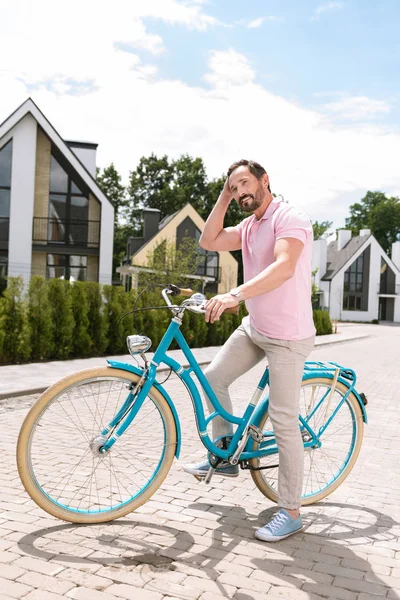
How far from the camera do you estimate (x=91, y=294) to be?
15.0 m

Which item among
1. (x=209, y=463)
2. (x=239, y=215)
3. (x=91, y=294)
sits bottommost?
(x=209, y=463)

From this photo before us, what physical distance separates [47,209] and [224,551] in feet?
90.7

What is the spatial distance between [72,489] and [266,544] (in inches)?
49.4

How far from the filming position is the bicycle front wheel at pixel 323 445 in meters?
4.15

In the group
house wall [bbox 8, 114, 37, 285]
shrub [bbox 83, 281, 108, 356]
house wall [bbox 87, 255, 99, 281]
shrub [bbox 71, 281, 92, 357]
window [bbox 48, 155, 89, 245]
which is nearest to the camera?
shrub [bbox 71, 281, 92, 357]

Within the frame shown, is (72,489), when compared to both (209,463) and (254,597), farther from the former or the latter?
(254,597)

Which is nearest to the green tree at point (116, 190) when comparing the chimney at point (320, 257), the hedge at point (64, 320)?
the chimney at point (320, 257)

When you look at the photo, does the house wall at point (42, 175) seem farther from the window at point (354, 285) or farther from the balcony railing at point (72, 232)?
the window at point (354, 285)

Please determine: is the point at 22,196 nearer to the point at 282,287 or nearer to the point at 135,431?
the point at 135,431

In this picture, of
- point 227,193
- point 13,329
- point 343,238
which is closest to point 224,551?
point 227,193

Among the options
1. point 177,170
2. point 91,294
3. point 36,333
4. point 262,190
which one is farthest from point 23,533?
point 177,170

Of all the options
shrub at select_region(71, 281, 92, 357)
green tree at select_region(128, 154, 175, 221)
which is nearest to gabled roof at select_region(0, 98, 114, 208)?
shrub at select_region(71, 281, 92, 357)

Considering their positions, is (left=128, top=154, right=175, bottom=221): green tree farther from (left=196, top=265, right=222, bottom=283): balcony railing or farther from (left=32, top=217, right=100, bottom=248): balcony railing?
(left=32, top=217, right=100, bottom=248): balcony railing

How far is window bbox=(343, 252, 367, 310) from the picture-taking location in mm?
70125
